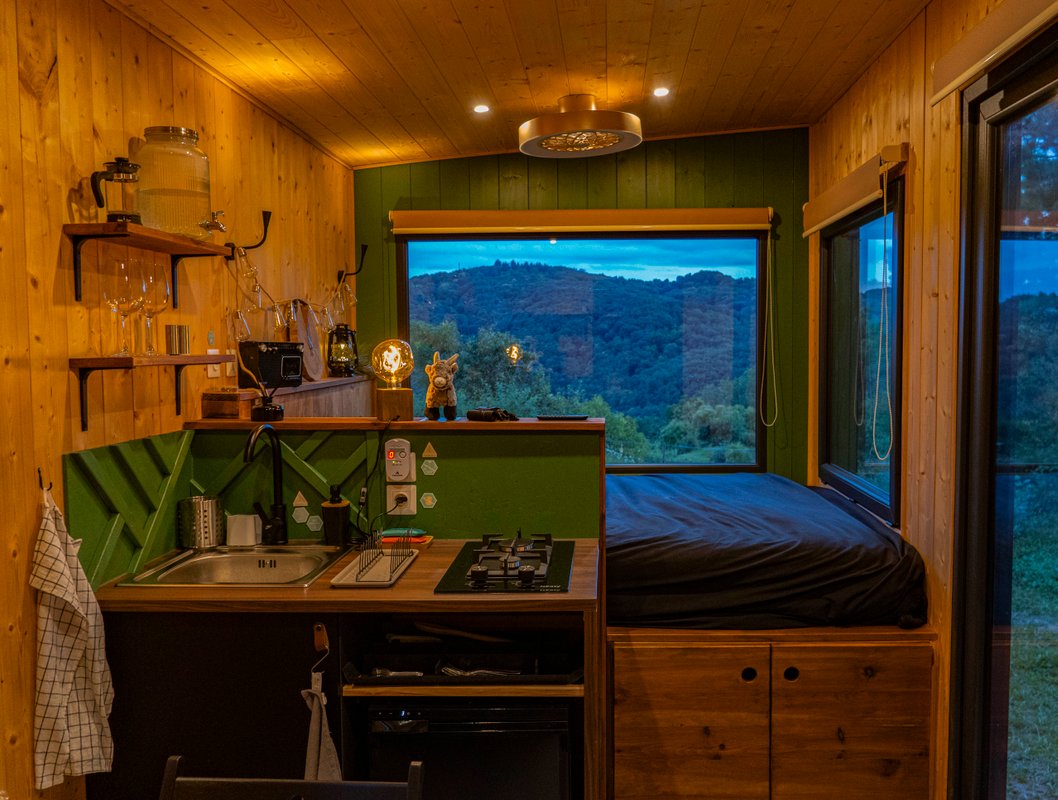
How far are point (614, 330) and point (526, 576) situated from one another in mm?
2739

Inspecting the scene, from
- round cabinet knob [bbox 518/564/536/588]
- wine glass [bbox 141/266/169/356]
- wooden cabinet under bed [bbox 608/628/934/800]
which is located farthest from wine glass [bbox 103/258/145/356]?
wooden cabinet under bed [bbox 608/628/934/800]

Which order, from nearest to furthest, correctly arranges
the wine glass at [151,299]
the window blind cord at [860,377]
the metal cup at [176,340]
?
the wine glass at [151,299] < the metal cup at [176,340] < the window blind cord at [860,377]

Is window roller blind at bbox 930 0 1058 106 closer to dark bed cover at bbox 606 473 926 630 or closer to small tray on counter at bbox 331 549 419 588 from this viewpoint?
dark bed cover at bbox 606 473 926 630

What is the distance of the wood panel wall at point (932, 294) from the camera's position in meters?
2.54

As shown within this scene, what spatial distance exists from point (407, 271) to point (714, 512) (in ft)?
7.60

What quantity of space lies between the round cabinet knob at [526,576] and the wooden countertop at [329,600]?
5cm

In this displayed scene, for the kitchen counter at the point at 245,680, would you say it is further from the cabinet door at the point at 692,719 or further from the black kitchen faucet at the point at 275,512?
the cabinet door at the point at 692,719

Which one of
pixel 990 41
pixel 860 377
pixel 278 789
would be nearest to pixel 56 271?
pixel 278 789

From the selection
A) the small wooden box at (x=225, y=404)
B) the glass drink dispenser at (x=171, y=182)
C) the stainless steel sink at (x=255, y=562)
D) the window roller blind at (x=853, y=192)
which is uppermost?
the window roller blind at (x=853, y=192)

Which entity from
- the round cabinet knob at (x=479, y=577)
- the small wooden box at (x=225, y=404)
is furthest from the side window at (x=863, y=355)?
the small wooden box at (x=225, y=404)

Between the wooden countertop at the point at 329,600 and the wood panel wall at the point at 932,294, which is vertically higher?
the wood panel wall at the point at 932,294

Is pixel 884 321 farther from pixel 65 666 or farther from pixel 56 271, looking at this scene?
pixel 65 666

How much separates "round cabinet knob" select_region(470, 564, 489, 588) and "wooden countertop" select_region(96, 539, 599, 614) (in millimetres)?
59

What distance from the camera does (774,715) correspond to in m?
2.74
